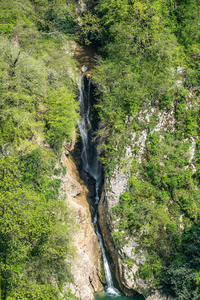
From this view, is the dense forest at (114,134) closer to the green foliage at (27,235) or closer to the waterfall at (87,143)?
the green foliage at (27,235)

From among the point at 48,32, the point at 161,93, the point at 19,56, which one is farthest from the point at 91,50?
the point at 19,56

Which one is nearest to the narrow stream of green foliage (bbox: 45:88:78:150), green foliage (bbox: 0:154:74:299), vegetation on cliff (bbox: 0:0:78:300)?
vegetation on cliff (bbox: 0:0:78:300)

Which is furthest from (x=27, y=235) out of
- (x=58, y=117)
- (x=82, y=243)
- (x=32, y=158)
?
(x=58, y=117)

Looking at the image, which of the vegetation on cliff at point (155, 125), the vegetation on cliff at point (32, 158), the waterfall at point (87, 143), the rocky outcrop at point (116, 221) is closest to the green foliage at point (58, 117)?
the vegetation on cliff at point (32, 158)

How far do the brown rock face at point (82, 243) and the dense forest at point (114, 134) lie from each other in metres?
1.18

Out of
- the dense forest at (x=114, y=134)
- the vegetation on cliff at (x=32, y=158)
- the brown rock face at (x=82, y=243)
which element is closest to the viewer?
the vegetation on cliff at (x=32, y=158)

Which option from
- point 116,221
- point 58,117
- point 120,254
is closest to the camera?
point 58,117

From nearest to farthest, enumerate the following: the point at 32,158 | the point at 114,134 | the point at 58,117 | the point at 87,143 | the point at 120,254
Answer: the point at 32,158
the point at 58,117
the point at 120,254
the point at 114,134
the point at 87,143

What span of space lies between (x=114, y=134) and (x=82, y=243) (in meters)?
8.38

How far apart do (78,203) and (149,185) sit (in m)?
5.50

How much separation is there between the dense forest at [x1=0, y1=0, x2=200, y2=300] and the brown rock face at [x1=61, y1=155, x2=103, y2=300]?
118 cm

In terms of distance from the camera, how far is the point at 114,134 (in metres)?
19.8

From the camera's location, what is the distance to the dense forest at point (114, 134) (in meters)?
13.6

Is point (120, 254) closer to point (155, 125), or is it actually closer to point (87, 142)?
point (87, 142)
